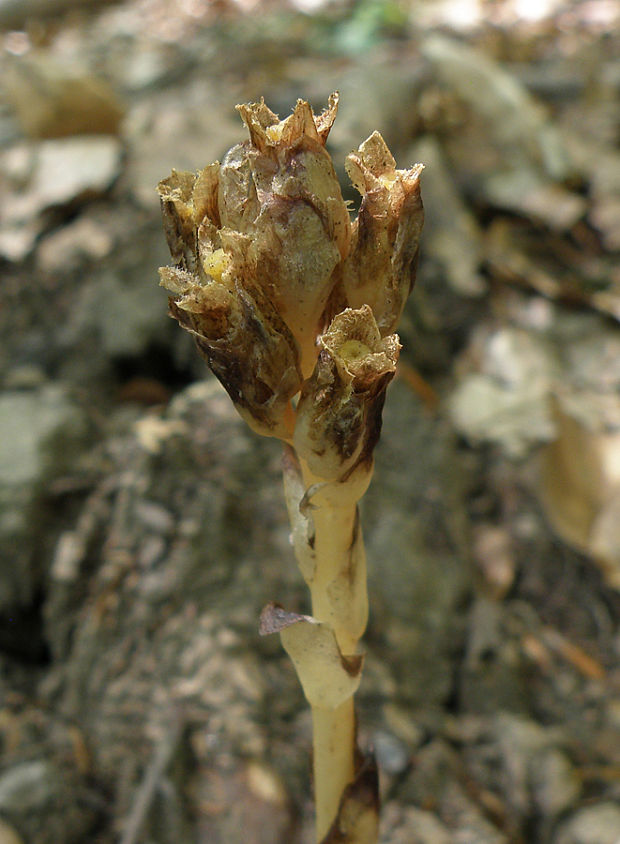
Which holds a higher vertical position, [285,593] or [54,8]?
[54,8]

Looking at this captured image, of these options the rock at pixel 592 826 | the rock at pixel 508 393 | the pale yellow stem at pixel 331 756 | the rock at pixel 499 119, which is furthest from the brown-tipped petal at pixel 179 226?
the rock at pixel 499 119

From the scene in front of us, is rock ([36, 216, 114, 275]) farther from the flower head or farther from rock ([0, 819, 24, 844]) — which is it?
the flower head

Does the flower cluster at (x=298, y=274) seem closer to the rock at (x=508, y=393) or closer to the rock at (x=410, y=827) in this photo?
the rock at (x=410, y=827)

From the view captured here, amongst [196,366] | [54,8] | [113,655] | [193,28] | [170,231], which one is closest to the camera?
[170,231]

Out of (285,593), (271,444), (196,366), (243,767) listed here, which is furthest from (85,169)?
(243,767)

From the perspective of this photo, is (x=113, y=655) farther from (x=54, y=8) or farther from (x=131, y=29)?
(x=54, y=8)

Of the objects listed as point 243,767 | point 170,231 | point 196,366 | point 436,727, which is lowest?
point 436,727
